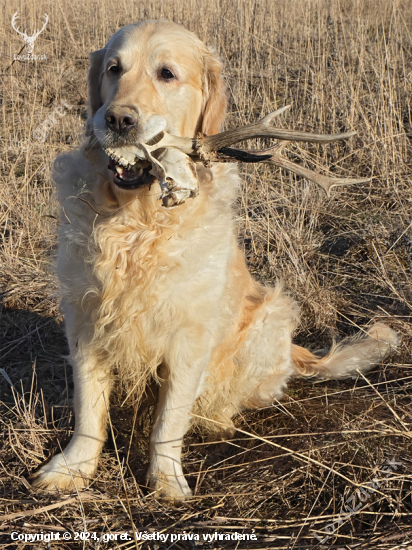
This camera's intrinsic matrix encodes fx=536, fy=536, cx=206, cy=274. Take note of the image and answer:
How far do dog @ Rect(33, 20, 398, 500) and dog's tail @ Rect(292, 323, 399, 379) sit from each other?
29.4 inches

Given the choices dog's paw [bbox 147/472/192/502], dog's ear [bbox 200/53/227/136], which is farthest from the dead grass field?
dog's ear [bbox 200/53/227/136]

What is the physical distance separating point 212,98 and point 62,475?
1738 mm

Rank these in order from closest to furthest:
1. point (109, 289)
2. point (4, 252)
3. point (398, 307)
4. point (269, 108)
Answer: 1. point (109, 289)
2. point (398, 307)
3. point (4, 252)
4. point (269, 108)

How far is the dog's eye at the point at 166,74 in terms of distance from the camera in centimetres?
219

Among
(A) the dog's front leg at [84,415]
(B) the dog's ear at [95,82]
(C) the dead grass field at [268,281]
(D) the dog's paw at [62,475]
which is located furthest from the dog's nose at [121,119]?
(D) the dog's paw at [62,475]

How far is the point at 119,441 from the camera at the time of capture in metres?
2.48

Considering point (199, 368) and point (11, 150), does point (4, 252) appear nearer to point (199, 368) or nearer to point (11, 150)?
point (11, 150)

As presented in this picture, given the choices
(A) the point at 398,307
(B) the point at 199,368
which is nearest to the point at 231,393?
(B) the point at 199,368

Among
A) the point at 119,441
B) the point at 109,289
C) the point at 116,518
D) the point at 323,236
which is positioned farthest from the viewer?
the point at 323,236

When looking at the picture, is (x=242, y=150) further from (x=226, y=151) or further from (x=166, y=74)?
(x=166, y=74)

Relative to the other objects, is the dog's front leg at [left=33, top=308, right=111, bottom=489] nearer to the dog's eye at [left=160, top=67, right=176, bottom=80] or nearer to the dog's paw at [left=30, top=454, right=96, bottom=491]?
the dog's paw at [left=30, top=454, right=96, bottom=491]

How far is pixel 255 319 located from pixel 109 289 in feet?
3.04

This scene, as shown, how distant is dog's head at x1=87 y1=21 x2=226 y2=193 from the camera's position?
1.93 metres

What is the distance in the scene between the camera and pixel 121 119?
1894mm
